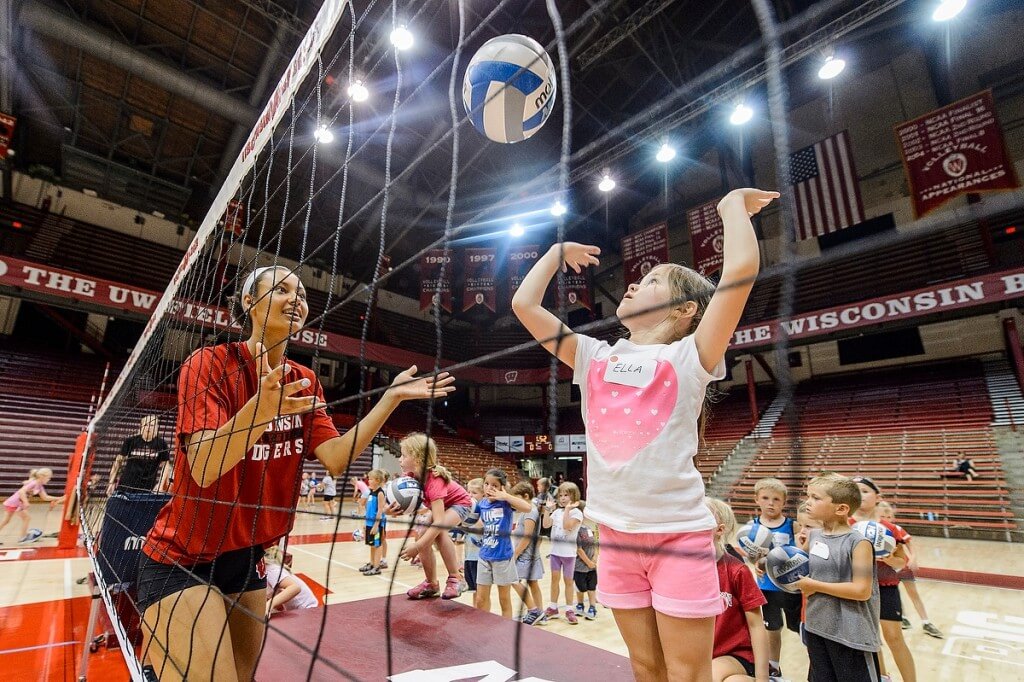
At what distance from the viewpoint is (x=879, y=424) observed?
34.7 feet

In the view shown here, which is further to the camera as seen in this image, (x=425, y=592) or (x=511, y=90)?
(x=425, y=592)

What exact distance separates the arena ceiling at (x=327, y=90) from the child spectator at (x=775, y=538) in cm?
524

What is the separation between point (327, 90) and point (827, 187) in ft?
32.9

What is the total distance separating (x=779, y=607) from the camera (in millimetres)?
2973

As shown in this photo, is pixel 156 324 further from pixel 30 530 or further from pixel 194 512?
pixel 30 530

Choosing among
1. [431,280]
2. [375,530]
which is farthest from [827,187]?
[431,280]

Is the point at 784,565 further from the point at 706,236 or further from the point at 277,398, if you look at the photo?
the point at 706,236

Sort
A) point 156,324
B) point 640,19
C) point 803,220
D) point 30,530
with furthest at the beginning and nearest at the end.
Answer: point 803,220, point 640,19, point 30,530, point 156,324

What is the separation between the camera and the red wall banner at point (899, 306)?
838 cm

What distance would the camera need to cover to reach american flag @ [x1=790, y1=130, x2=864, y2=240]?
8751 millimetres

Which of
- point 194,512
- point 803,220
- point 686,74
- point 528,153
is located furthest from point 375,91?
point 194,512

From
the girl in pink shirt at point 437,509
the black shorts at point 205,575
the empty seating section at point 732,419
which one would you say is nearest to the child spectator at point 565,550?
the girl in pink shirt at point 437,509

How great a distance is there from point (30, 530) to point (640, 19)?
12.9 metres

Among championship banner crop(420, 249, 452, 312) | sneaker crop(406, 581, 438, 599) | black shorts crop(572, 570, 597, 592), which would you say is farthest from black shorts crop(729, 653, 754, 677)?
championship banner crop(420, 249, 452, 312)
